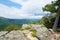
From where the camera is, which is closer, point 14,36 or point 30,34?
point 14,36

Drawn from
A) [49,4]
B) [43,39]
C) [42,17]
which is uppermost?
[49,4]

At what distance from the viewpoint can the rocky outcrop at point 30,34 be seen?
1282 centimetres

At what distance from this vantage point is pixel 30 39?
1321 cm

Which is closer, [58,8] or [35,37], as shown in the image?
[35,37]

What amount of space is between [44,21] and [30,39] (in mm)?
6554

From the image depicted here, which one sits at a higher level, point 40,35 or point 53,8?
point 53,8

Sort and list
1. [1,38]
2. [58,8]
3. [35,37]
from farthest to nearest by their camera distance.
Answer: [58,8]
[35,37]
[1,38]

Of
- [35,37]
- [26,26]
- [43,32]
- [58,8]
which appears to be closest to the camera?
[35,37]

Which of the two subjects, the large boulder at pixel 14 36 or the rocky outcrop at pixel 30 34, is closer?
the large boulder at pixel 14 36

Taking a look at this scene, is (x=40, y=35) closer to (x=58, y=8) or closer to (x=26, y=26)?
(x=26, y=26)

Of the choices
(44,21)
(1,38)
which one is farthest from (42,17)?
(1,38)

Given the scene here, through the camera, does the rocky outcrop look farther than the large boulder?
Yes

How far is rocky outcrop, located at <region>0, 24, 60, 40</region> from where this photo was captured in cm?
1282

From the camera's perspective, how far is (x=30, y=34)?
46.3 ft
